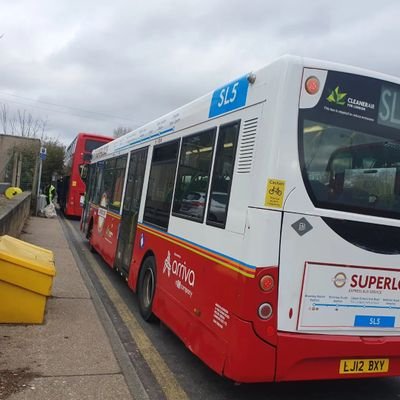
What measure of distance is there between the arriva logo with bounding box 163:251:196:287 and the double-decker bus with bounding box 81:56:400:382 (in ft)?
0.48

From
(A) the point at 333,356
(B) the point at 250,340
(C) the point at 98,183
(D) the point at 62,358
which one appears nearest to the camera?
(B) the point at 250,340

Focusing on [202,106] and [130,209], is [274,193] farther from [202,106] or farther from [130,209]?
Answer: [130,209]

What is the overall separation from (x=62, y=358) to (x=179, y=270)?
Answer: 4.67 feet

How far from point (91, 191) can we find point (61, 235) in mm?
2813

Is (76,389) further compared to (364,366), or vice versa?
(76,389)

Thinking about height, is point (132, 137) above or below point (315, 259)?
above

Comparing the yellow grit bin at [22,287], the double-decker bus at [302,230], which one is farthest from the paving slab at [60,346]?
the double-decker bus at [302,230]

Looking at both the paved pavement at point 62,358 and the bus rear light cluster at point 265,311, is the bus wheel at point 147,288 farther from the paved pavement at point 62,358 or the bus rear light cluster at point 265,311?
the bus rear light cluster at point 265,311

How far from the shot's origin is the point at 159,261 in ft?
19.5

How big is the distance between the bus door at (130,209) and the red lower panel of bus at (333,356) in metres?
4.16

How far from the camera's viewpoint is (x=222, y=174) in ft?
14.5

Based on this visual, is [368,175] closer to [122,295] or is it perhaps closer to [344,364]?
[344,364]

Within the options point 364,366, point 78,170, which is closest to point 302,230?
point 364,366

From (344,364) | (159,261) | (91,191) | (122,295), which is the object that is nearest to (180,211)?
(159,261)
